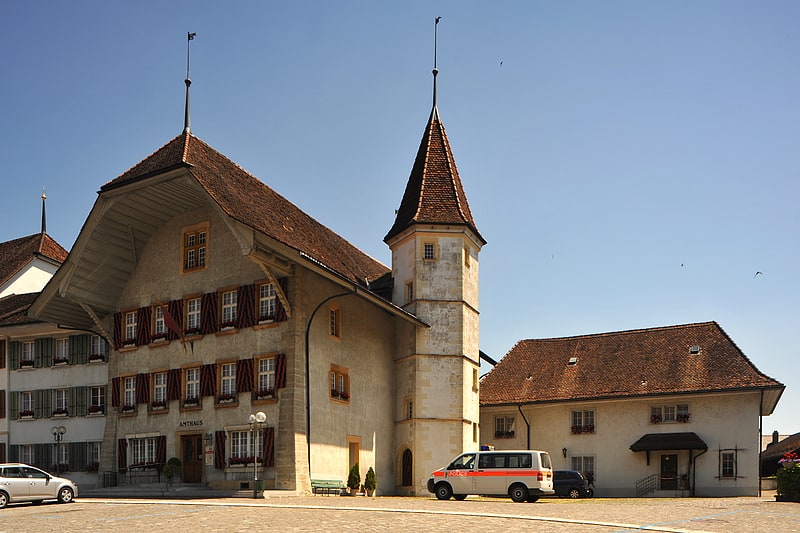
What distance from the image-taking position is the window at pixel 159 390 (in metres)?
36.8

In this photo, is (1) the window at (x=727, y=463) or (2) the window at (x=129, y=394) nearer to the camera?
(2) the window at (x=129, y=394)

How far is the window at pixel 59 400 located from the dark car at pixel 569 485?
2154cm

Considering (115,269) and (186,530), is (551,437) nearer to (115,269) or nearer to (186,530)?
(115,269)

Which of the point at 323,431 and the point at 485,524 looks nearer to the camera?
the point at 485,524

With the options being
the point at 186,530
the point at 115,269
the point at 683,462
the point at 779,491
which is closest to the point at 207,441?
the point at 115,269

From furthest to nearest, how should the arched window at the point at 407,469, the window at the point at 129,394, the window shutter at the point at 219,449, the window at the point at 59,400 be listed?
the window at the point at 59,400 → the arched window at the point at 407,469 → the window at the point at 129,394 → the window shutter at the point at 219,449

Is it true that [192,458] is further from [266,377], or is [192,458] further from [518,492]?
[518,492]

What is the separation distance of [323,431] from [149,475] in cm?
726

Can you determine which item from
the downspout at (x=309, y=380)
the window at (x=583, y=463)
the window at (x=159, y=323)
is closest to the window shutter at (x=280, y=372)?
the downspout at (x=309, y=380)

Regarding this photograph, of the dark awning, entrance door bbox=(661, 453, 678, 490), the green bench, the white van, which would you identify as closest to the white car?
the green bench

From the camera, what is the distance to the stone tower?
39.3 m

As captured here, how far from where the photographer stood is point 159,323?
124 ft

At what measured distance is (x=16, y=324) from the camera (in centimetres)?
4078

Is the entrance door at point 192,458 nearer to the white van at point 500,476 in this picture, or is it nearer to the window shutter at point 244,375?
the window shutter at point 244,375
